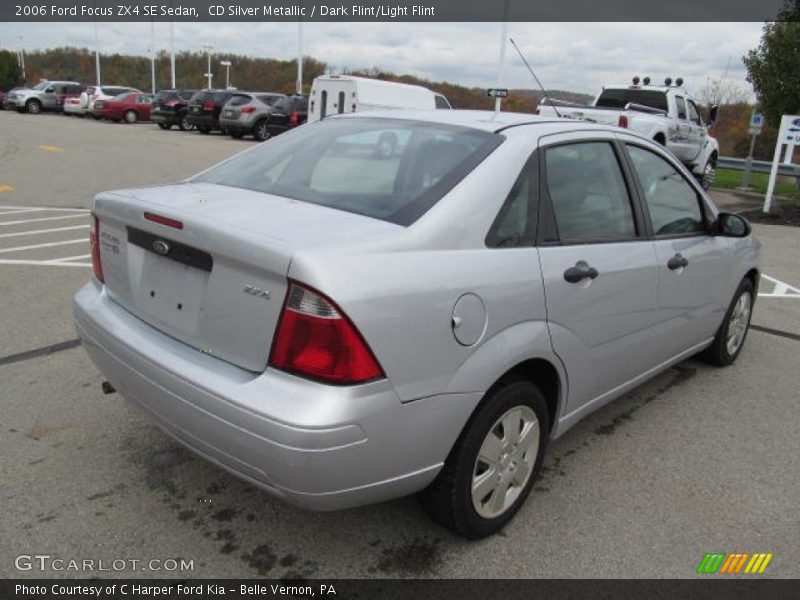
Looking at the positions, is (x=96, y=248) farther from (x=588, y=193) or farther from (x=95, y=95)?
(x=95, y=95)

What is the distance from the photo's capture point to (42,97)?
36812 millimetres

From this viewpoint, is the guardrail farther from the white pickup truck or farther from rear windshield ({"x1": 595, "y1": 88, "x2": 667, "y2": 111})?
rear windshield ({"x1": 595, "y1": 88, "x2": 667, "y2": 111})

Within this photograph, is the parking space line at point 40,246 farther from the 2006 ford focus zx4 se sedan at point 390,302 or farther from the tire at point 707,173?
the tire at point 707,173

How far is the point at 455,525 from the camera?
2639 mm

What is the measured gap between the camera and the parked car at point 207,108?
2606 centimetres

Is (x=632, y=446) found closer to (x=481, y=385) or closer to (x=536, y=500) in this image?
(x=536, y=500)

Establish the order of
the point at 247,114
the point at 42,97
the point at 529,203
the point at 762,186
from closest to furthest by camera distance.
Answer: the point at 529,203 < the point at 762,186 < the point at 247,114 < the point at 42,97

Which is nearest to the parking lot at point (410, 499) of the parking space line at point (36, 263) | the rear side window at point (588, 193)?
the rear side window at point (588, 193)

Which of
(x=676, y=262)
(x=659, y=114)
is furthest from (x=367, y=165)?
(x=659, y=114)

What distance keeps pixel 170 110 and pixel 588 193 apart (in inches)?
1122

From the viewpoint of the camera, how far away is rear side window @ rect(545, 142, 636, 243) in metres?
3.00

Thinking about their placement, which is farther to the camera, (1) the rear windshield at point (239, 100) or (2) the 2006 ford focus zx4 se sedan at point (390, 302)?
(1) the rear windshield at point (239, 100)

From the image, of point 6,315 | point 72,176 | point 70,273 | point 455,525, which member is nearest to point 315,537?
point 455,525

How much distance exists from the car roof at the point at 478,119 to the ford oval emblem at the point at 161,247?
1388mm
